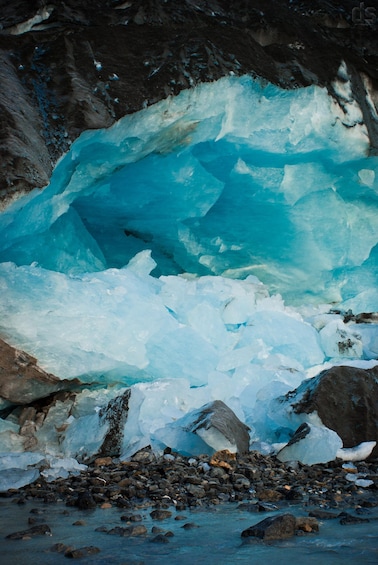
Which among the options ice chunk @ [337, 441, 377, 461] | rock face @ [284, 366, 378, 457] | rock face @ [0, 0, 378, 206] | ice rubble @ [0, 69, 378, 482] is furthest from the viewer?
rock face @ [0, 0, 378, 206]

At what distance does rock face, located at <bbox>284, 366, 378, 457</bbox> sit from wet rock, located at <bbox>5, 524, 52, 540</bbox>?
2.45m

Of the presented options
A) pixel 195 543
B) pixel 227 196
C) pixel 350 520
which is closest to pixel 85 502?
pixel 195 543

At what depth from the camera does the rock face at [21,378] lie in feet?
15.7

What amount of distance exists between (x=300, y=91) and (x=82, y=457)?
16.6 ft

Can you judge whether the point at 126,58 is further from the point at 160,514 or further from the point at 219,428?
the point at 160,514

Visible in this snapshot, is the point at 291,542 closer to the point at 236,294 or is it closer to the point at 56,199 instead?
the point at 56,199

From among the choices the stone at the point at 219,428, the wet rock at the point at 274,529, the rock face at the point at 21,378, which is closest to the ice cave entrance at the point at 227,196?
the rock face at the point at 21,378

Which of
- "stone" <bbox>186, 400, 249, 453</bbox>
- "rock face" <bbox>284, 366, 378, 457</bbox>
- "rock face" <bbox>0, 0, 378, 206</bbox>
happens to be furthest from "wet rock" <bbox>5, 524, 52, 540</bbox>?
"rock face" <bbox>0, 0, 378, 206</bbox>

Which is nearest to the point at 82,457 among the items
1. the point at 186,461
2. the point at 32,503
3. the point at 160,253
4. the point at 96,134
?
the point at 186,461

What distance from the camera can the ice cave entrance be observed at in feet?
20.2

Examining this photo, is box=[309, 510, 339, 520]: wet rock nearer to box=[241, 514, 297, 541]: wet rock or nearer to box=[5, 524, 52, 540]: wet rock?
box=[241, 514, 297, 541]: wet rock

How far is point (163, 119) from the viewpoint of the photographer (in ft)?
20.2

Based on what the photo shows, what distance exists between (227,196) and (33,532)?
6.07 meters

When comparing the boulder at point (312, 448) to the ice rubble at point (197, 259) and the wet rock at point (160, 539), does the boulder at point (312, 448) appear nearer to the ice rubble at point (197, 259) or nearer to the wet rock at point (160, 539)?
the ice rubble at point (197, 259)
